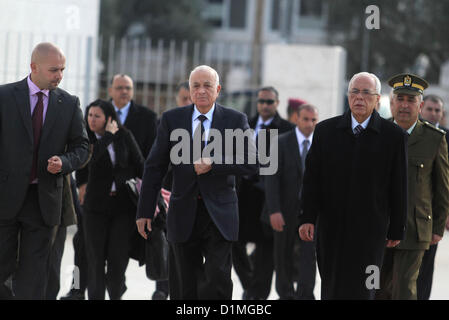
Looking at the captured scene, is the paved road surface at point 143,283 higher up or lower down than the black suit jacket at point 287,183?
lower down

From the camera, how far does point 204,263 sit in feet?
21.0

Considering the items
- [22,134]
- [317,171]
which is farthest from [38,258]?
[317,171]

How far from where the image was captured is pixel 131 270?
10.3m

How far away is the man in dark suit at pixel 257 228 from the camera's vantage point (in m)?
9.06

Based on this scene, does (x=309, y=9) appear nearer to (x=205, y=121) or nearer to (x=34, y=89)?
(x=205, y=121)

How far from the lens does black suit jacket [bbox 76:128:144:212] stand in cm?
785

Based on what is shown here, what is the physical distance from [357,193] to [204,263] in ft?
4.04

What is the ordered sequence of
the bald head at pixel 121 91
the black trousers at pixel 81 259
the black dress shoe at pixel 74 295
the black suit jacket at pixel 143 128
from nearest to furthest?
1. the black dress shoe at pixel 74 295
2. the black trousers at pixel 81 259
3. the black suit jacket at pixel 143 128
4. the bald head at pixel 121 91

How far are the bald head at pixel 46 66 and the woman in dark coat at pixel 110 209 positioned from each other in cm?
152

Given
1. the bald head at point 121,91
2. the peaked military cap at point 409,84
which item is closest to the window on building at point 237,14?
the bald head at point 121,91

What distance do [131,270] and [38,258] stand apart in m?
4.06

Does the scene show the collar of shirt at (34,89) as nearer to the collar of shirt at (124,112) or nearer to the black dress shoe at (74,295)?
the collar of shirt at (124,112)

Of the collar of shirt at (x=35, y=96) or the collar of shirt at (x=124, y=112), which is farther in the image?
the collar of shirt at (x=124, y=112)

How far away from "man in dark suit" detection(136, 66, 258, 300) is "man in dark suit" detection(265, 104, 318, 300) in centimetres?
235
